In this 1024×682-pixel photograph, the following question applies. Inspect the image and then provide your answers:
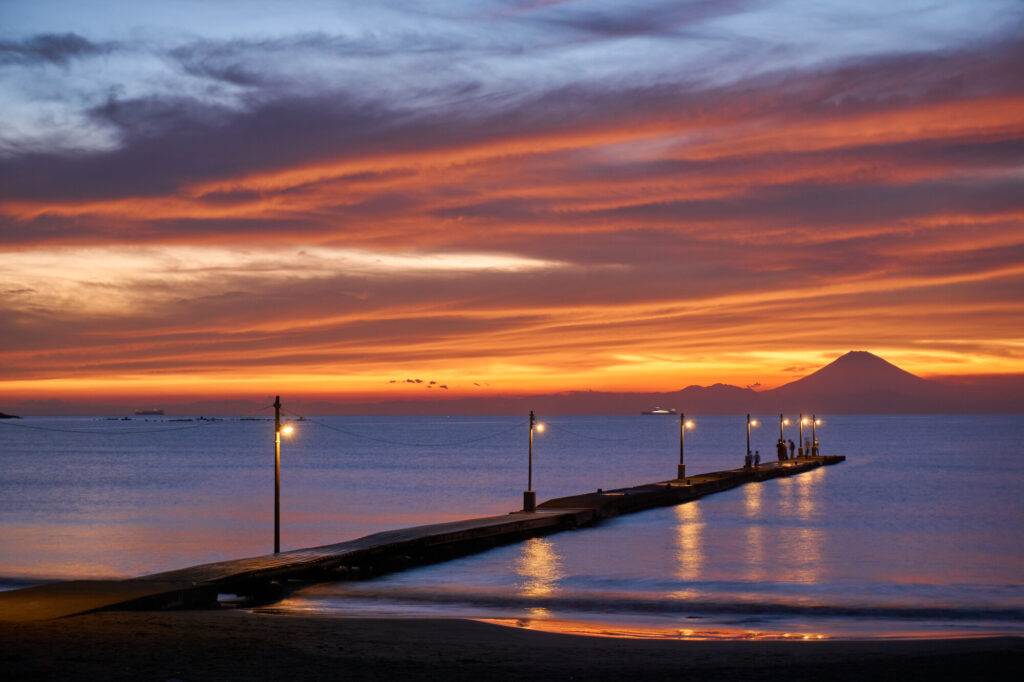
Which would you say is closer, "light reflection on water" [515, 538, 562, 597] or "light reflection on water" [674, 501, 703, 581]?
"light reflection on water" [515, 538, 562, 597]

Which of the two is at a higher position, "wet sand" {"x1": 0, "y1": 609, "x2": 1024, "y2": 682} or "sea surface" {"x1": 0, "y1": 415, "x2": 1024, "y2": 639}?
"wet sand" {"x1": 0, "y1": 609, "x2": 1024, "y2": 682}

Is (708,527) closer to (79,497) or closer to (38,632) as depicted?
(38,632)

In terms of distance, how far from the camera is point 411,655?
58.1 ft

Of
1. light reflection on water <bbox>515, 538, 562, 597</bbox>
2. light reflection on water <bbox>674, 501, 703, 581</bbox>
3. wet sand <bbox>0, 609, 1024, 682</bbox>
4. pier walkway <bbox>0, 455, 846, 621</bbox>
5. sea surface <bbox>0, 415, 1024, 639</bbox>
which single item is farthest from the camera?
light reflection on water <bbox>674, 501, 703, 581</bbox>

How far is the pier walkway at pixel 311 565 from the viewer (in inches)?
853

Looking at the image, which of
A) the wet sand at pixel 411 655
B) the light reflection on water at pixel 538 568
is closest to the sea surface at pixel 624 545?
the light reflection on water at pixel 538 568

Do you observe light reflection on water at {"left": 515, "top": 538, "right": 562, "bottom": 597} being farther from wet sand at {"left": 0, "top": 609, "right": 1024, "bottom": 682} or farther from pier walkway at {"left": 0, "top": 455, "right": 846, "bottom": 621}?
wet sand at {"left": 0, "top": 609, "right": 1024, "bottom": 682}

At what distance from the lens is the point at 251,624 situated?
20.3 metres

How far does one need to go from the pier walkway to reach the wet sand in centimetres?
149

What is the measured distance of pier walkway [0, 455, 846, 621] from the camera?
21672mm

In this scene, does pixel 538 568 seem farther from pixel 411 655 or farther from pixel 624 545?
pixel 411 655

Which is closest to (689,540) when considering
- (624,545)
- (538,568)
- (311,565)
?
(624,545)

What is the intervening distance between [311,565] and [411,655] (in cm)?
1247

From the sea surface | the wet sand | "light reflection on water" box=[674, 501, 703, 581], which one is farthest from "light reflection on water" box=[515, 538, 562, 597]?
the wet sand
